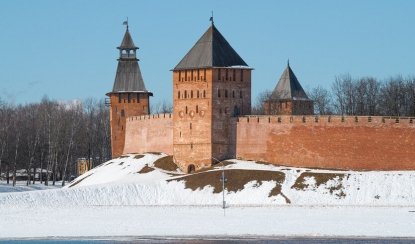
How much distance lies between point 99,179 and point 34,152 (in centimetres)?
2102

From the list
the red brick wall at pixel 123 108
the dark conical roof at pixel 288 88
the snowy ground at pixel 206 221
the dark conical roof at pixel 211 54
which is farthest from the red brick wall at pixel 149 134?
the snowy ground at pixel 206 221

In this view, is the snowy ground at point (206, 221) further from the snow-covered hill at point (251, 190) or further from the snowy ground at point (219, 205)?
the snow-covered hill at point (251, 190)

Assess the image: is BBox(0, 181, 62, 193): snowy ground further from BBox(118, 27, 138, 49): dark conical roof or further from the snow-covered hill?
the snow-covered hill

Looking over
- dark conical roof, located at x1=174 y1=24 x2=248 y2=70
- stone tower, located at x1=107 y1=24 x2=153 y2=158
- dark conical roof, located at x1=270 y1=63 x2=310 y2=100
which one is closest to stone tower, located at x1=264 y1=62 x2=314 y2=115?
→ dark conical roof, located at x1=270 y1=63 x2=310 y2=100

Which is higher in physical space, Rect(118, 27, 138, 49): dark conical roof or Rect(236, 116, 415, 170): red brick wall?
Rect(118, 27, 138, 49): dark conical roof

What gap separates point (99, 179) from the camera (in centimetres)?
7656

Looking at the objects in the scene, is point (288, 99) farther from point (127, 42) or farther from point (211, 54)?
point (211, 54)

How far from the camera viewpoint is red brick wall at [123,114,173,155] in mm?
79375

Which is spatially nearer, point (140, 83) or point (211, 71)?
point (211, 71)

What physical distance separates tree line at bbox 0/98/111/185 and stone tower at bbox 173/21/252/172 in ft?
59.1

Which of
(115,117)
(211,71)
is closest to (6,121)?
(115,117)

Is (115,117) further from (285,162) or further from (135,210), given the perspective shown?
(135,210)

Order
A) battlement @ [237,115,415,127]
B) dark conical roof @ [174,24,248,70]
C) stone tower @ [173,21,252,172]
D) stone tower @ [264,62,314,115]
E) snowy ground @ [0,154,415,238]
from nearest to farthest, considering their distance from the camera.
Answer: snowy ground @ [0,154,415,238] < battlement @ [237,115,415,127] < stone tower @ [173,21,252,172] < dark conical roof @ [174,24,248,70] < stone tower @ [264,62,314,115]

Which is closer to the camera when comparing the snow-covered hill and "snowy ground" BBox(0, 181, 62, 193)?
the snow-covered hill
